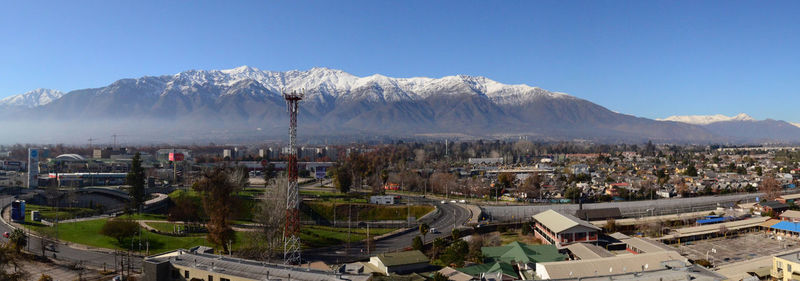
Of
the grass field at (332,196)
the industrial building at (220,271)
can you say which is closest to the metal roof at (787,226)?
the grass field at (332,196)

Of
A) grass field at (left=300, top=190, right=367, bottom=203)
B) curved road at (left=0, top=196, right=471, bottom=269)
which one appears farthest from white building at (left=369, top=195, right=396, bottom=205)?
curved road at (left=0, top=196, right=471, bottom=269)

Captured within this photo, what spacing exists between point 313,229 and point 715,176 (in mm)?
55085

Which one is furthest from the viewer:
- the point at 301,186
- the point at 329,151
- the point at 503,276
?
the point at 329,151

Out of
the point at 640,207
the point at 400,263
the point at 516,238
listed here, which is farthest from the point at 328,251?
the point at 640,207

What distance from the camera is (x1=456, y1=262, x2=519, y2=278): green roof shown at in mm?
21203

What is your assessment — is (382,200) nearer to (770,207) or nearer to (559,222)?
(559,222)

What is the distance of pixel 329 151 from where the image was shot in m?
107

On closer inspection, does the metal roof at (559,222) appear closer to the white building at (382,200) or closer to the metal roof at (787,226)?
the metal roof at (787,226)

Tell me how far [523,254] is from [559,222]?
24.1 feet

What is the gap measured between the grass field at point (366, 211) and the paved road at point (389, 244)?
85.9 inches

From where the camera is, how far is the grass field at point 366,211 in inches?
1561

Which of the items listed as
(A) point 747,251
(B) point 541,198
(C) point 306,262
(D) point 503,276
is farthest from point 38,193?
(A) point 747,251

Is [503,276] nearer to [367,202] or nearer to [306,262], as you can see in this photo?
[306,262]

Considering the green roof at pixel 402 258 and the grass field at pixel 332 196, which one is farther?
the grass field at pixel 332 196
